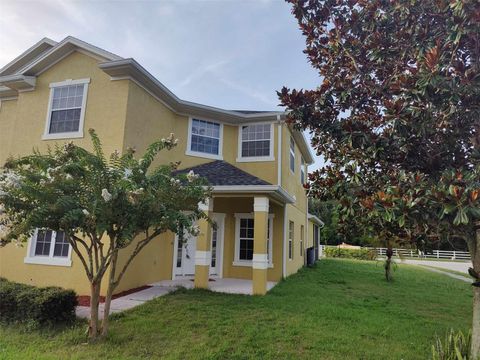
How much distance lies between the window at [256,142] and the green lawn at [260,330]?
5.40 metres

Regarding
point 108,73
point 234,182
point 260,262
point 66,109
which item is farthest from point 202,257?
point 66,109

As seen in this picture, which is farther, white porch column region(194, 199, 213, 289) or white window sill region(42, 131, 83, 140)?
white window sill region(42, 131, 83, 140)

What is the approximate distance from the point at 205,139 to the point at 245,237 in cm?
427

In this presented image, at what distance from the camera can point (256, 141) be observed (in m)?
13.7

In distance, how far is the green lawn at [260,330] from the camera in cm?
564

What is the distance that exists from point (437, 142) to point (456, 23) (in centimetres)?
141

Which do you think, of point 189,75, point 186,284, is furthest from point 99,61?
point 186,284

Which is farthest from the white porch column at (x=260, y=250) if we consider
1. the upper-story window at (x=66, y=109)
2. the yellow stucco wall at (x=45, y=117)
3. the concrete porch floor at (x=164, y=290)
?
the upper-story window at (x=66, y=109)

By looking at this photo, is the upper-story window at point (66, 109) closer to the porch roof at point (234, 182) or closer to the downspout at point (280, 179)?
the porch roof at point (234, 182)

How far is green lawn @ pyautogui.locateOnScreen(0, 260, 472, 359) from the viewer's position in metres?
5.64

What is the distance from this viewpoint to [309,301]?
373 inches

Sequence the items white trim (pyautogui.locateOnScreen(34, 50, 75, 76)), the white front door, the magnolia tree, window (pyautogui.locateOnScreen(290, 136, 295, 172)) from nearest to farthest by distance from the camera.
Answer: the magnolia tree, white trim (pyautogui.locateOnScreen(34, 50, 75, 76)), the white front door, window (pyautogui.locateOnScreen(290, 136, 295, 172))

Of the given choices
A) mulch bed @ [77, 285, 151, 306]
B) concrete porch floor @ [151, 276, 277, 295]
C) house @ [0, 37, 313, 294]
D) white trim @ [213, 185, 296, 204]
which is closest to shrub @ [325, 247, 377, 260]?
house @ [0, 37, 313, 294]

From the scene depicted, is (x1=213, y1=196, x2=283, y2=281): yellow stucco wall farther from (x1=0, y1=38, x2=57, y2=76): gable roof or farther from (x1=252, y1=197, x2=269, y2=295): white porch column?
(x1=0, y1=38, x2=57, y2=76): gable roof
